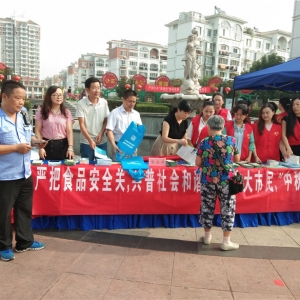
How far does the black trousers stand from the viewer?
243 cm

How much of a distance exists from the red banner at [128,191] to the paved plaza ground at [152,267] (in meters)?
0.26

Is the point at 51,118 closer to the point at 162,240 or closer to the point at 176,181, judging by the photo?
the point at 176,181

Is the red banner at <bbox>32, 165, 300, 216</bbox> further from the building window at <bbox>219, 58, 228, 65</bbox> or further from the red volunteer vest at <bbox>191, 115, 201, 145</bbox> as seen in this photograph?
the building window at <bbox>219, 58, 228, 65</bbox>

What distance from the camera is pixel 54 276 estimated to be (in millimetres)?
2266

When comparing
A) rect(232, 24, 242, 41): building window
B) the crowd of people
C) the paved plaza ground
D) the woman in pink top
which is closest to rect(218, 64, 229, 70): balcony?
rect(232, 24, 242, 41): building window

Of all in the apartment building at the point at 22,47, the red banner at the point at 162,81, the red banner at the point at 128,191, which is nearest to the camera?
the red banner at the point at 128,191

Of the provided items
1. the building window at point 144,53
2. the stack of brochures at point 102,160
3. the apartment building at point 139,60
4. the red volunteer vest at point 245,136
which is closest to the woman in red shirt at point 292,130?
the red volunteer vest at point 245,136

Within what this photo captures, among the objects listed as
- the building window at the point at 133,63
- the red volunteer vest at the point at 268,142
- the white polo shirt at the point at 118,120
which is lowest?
the red volunteer vest at the point at 268,142

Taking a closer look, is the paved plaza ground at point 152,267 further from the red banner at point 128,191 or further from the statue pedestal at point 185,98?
the statue pedestal at point 185,98

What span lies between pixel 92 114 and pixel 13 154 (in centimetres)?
132

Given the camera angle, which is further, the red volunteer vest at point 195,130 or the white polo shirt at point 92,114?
the red volunteer vest at point 195,130

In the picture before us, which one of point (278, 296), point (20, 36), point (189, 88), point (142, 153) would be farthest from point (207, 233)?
point (20, 36)

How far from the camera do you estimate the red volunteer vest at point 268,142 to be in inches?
147

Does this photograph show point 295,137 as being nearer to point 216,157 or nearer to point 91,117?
point 216,157
